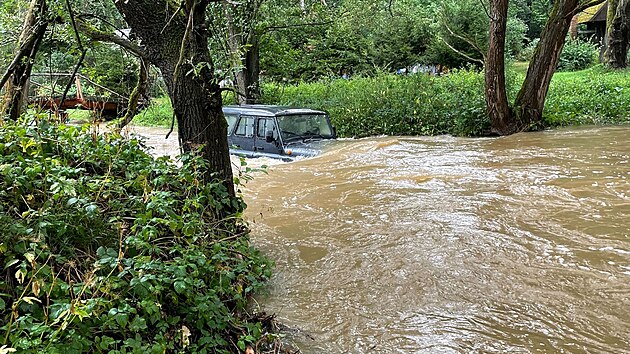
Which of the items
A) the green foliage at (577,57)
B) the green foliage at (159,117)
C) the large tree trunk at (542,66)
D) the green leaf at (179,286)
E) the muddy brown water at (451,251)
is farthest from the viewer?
the green foliage at (577,57)

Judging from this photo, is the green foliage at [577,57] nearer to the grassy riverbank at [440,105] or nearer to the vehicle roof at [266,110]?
the grassy riverbank at [440,105]

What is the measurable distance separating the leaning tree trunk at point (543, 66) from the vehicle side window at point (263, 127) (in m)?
6.61

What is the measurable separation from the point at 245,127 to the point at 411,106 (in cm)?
561

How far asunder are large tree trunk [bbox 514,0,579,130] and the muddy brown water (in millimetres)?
3478

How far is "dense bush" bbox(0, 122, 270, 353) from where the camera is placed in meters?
2.57

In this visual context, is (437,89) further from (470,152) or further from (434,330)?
(434,330)

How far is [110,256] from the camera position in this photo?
9.93ft

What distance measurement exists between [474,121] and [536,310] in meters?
10.0

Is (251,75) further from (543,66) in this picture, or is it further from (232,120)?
(543,66)

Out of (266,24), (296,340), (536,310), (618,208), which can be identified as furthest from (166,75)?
(266,24)

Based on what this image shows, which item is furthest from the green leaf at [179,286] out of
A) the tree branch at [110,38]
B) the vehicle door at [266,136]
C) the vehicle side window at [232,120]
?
the vehicle side window at [232,120]

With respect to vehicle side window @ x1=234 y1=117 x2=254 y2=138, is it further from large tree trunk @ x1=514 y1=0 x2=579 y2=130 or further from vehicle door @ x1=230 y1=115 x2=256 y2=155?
large tree trunk @ x1=514 y1=0 x2=579 y2=130

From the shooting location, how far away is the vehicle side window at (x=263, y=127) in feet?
33.6

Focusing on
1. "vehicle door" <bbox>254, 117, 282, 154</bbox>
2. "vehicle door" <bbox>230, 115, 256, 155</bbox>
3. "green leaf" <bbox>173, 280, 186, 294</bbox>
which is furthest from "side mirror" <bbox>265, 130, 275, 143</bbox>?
"green leaf" <bbox>173, 280, 186, 294</bbox>
